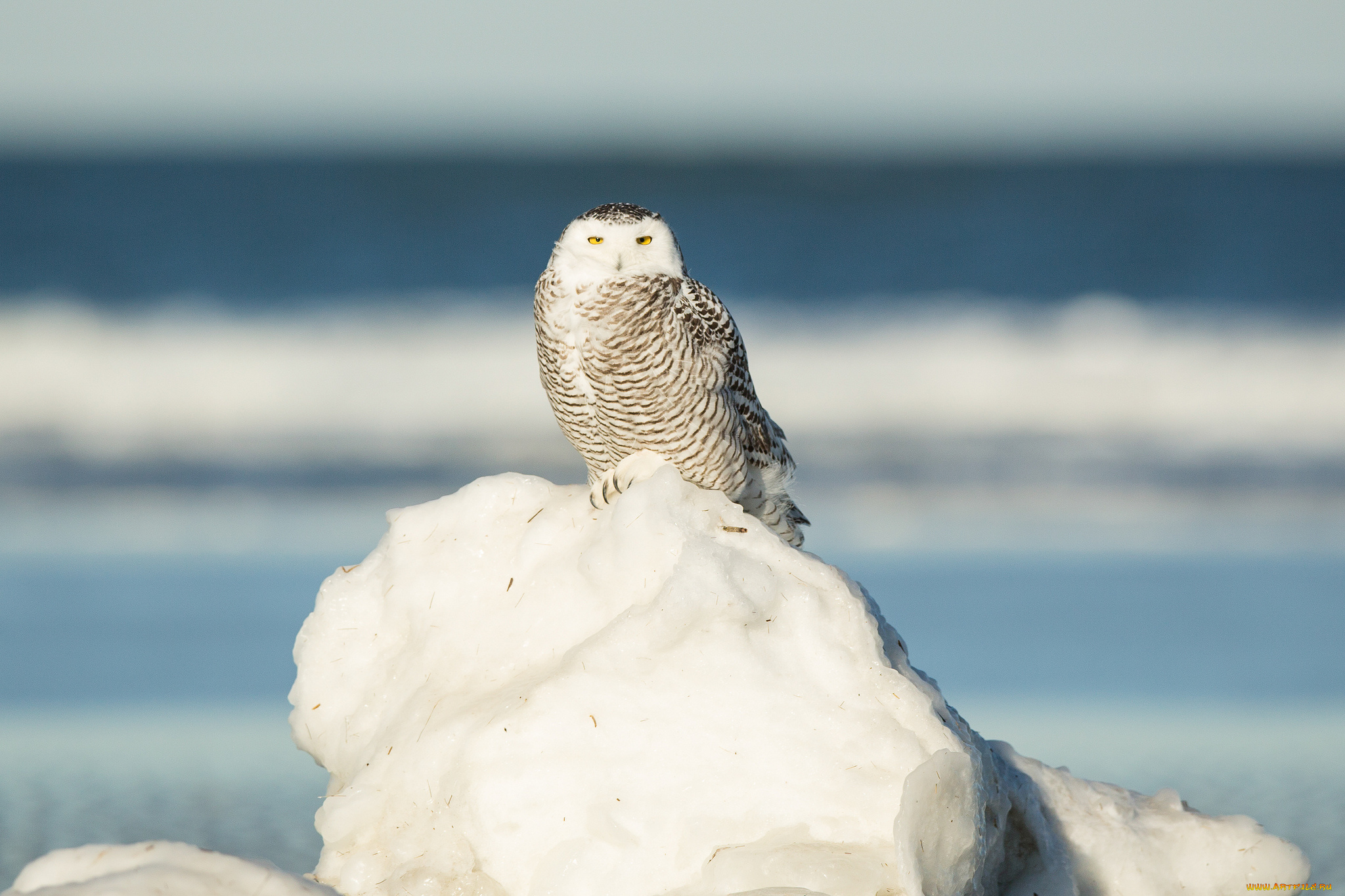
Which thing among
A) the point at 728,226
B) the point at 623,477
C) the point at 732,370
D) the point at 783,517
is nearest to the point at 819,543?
the point at 783,517

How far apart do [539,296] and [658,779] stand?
4.95 ft

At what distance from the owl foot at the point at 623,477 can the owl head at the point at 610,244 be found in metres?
0.49

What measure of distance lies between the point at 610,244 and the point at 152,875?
189 centimetres

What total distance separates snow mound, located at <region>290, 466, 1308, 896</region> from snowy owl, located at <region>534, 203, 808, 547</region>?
39cm

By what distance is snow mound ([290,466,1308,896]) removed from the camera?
2340 millimetres

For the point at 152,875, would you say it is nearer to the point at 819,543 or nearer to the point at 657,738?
the point at 657,738

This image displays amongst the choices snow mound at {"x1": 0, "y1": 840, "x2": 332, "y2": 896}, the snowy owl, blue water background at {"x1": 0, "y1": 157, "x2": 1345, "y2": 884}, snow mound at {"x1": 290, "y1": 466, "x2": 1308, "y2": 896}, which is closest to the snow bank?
blue water background at {"x1": 0, "y1": 157, "x2": 1345, "y2": 884}

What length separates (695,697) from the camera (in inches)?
97.0

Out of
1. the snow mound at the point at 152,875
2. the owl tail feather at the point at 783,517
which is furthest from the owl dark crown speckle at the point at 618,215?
the snow mound at the point at 152,875

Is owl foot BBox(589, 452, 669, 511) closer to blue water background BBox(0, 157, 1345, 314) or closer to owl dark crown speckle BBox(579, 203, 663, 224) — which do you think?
owl dark crown speckle BBox(579, 203, 663, 224)

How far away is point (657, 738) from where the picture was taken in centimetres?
243

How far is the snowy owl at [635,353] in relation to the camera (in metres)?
3.30

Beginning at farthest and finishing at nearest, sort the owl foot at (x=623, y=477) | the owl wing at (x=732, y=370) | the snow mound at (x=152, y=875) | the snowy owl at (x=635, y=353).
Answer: the owl wing at (x=732, y=370)
the snowy owl at (x=635, y=353)
the owl foot at (x=623, y=477)
the snow mound at (x=152, y=875)

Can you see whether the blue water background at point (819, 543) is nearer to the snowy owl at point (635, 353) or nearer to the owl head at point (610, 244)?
the snowy owl at point (635, 353)
